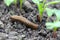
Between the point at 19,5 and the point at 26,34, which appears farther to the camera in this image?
the point at 19,5

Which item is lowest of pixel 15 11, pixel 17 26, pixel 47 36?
pixel 47 36

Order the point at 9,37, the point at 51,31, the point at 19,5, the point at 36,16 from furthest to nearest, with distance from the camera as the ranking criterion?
the point at 19,5 → the point at 36,16 → the point at 51,31 → the point at 9,37

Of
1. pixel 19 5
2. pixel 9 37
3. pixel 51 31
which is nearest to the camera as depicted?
pixel 9 37

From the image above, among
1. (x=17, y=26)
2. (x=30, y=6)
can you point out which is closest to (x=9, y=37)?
(x=17, y=26)

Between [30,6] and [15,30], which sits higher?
[30,6]

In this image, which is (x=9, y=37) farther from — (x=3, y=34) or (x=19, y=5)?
(x=19, y=5)

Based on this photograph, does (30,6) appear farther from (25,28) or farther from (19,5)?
(25,28)
